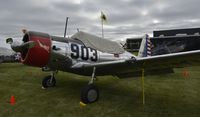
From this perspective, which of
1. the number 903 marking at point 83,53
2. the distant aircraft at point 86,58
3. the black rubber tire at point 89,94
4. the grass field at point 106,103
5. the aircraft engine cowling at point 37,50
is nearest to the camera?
the grass field at point 106,103

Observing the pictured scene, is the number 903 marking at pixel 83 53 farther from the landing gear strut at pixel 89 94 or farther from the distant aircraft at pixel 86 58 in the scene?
the landing gear strut at pixel 89 94

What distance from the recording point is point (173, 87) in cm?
662

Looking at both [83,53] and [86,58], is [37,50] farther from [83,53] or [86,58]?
[86,58]

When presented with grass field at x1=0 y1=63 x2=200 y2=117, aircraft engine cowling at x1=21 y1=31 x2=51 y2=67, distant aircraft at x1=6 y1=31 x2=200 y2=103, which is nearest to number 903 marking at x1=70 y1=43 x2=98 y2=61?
distant aircraft at x1=6 y1=31 x2=200 y2=103

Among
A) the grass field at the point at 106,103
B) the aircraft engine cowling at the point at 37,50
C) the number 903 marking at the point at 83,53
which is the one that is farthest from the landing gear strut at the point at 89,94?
the aircraft engine cowling at the point at 37,50

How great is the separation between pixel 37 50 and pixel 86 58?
154 centimetres

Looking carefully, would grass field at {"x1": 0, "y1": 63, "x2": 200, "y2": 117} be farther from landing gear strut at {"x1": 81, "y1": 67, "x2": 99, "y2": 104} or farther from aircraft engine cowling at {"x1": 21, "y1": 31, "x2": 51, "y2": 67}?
aircraft engine cowling at {"x1": 21, "y1": 31, "x2": 51, "y2": 67}

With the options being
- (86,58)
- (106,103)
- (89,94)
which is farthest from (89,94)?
(86,58)

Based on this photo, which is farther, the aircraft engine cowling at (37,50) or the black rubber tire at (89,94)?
the black rubber tire at (89,94)

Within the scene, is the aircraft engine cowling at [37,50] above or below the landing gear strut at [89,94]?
above

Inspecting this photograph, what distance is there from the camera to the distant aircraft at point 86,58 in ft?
13.6

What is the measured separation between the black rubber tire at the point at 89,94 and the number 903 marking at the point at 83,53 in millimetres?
1025

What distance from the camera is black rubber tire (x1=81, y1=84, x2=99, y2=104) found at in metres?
4.59

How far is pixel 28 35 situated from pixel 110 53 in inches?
111
